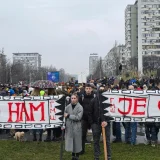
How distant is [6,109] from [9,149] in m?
1.38

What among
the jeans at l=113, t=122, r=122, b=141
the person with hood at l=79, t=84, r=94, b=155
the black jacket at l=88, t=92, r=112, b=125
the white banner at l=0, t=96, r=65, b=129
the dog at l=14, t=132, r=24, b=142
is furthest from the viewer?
the dog at l=14, t=132, r=24, b=142

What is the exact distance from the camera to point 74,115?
27.6ft

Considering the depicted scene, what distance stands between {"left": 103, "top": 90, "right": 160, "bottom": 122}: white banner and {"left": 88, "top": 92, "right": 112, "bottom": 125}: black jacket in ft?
6.68

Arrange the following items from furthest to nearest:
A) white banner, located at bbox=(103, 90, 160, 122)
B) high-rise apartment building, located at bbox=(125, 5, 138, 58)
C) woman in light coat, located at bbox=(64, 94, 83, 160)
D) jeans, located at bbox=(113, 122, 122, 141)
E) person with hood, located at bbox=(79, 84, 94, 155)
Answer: high-rise apartment building, located at bbox=(125, 5, 138, 58)
jeans, located at bbox=(113, 122, 122, 141)
white banner, located at bbox=(103, 90, 160, 122)
person with hood, located at bbox=(79, 84, 94, 155)
woman in light coat, located at bbox=(64, 94, 83, 160)

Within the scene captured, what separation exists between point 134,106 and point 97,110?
253cm

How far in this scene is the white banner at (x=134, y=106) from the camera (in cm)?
1044

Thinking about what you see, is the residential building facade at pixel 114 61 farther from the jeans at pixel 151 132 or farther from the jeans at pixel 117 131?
the jeans at pixel 151 132

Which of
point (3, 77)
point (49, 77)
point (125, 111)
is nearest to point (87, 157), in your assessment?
point (125, 111)

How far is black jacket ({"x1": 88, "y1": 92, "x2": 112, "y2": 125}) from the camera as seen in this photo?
8273mm

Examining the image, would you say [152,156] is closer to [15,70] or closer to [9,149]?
[9,149]

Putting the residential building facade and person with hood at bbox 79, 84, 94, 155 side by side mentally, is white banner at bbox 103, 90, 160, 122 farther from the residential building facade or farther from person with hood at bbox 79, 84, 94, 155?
the residential building facade

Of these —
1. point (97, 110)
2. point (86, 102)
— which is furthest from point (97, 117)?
point (86, 102)

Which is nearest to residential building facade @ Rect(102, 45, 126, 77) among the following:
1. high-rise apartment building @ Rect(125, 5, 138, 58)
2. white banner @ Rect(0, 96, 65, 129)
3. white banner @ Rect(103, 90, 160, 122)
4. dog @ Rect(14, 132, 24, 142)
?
high-rise apartment building @ Rect(125, 5, 138, 58)

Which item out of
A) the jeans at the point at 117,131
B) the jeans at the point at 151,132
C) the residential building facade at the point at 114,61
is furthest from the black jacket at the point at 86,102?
the residential building facade at the point at 114,61
